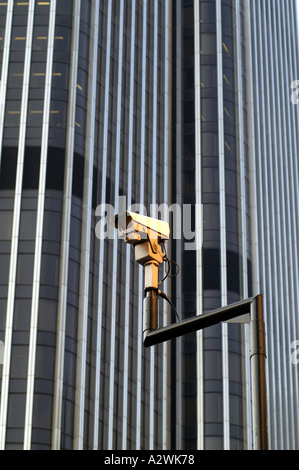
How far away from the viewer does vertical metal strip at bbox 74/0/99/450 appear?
71.1 metres

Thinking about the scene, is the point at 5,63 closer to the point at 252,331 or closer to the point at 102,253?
the point at 102,253

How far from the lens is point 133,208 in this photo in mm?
84188

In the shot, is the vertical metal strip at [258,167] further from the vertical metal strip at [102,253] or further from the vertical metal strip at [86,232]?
the vertical metal strip at [86,232]

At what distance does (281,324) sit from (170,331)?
92.4 meters

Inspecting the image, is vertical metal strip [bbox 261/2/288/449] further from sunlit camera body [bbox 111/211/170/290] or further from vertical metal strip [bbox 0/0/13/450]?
sunlit camera body [bbox 111/211/170/290]

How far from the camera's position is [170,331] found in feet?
42.2

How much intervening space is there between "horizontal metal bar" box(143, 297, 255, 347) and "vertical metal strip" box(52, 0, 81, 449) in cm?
5734

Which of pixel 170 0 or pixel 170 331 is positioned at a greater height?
pixel 170 0

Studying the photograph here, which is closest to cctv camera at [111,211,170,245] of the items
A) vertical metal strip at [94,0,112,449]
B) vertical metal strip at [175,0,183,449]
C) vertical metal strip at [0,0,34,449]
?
vertical metal strip at [0,0,34,449]

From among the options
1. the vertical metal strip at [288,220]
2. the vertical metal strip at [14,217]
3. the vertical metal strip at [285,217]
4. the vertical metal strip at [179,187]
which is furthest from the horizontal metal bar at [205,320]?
the vertical metal strip at [288,220]

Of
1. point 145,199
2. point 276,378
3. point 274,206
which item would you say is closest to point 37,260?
point 145,199

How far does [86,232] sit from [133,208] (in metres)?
8.62
